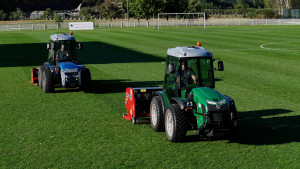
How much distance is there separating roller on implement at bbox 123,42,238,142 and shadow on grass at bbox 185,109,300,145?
2.07 feet

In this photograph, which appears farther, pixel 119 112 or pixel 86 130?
pixel 119 112

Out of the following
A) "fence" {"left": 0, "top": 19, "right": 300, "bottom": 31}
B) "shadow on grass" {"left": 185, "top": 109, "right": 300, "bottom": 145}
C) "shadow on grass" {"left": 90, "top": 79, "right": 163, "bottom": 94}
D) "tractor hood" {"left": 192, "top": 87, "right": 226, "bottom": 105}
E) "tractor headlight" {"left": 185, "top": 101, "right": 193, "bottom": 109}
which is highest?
"fence" {"left": 0, "top": 19, "right": 300, "bottom": 31}

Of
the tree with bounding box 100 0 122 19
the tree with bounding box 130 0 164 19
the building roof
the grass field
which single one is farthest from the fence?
the building roof

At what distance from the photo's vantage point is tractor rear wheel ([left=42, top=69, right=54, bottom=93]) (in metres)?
17.6

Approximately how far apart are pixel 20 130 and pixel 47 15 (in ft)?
397

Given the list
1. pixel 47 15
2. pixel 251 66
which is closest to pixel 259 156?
pixel 251 66

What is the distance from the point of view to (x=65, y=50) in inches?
722

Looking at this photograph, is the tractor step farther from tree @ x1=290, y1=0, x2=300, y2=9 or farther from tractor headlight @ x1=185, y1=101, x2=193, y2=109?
tree @ x1=290, y1=0, x2=300, y2=9

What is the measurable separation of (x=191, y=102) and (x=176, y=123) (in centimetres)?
61

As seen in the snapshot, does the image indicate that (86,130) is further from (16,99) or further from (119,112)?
(16,99)

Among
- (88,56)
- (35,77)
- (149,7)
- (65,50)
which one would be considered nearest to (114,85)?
(65,50)

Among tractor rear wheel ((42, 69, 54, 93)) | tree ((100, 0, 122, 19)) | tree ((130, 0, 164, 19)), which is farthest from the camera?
tree ((100, 0, 122, 19))

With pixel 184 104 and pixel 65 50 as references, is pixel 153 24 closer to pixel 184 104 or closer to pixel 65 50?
pixel 65 50

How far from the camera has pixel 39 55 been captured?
110 feet
